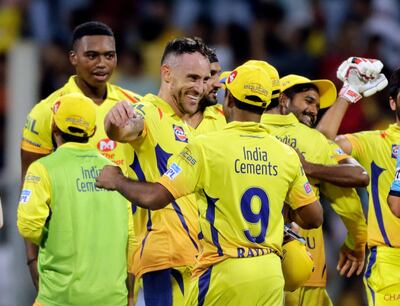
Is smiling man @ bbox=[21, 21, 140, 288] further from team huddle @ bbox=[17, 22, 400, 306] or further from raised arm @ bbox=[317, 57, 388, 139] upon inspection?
raised arm @ bbox=[317, 57, 388, 139]

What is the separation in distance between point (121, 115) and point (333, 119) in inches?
85.0

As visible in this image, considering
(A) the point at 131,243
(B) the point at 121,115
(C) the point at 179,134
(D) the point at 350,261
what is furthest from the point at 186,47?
(D) the point at 350,261

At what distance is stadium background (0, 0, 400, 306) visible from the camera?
560 inches

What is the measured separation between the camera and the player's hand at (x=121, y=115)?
7172mm

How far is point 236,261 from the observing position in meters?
6.98

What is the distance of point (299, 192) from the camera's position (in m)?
7.24

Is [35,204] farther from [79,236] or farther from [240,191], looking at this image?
[240,191]

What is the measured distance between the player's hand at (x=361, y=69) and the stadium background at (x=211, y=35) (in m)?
4.83

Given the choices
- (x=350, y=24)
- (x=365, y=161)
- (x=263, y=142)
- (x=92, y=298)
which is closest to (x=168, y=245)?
(x=92, y=298)

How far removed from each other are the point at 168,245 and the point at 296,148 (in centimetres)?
125

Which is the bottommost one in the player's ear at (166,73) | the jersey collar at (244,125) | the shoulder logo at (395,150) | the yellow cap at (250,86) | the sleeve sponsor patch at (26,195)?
the sleeve sponsor patch at (26,195)

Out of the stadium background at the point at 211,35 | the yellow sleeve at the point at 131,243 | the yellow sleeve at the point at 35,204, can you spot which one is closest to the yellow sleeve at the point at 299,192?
the yellow sleeve at the point at 131,243

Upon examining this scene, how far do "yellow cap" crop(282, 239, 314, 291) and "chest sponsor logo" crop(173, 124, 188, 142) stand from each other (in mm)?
1023

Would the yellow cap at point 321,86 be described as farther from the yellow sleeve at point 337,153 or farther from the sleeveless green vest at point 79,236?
the sleeveless green vest at point 79,236
